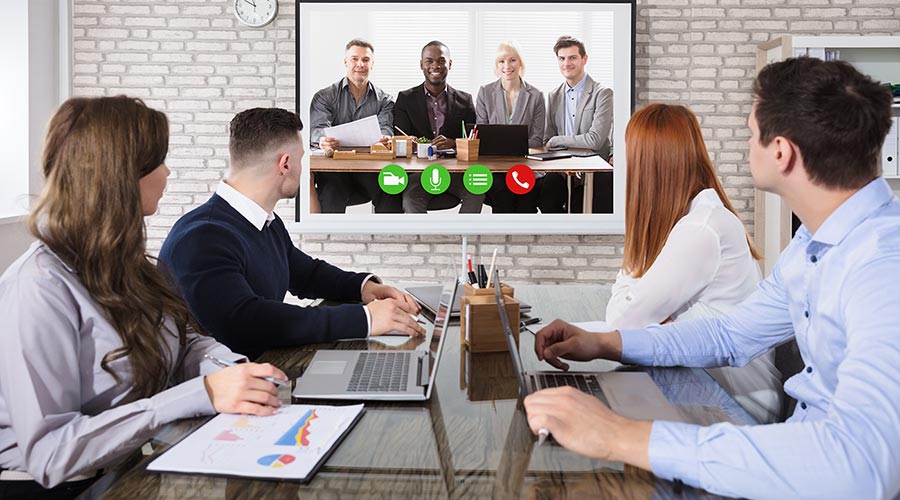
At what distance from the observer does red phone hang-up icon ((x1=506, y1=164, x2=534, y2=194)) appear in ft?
16.8

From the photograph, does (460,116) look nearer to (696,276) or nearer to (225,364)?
(696,276)

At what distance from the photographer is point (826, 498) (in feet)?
3.46

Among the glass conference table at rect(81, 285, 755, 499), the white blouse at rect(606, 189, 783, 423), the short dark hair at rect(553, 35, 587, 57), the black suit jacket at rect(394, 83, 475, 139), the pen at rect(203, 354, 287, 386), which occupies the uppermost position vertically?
the short dark hair at rect(553, 35, 587, 57)

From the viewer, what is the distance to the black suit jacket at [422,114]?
515 centimetres

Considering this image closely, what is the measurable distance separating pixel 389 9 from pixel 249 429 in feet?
13.7

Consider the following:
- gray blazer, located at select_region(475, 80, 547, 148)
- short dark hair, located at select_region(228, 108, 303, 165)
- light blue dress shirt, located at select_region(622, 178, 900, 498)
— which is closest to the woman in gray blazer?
gray blazer, located at select_region(475, 80, 547, 148)

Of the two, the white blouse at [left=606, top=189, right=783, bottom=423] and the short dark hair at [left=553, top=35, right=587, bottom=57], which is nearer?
the white blouse at [left=606, top=189, right=783, bottom=423]

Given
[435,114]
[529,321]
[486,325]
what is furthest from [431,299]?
[435,114]

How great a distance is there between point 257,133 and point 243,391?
142 centimetres

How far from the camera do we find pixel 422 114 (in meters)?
5.14

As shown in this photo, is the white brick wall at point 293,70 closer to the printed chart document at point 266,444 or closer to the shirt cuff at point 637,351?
the shirt cuff at point 637,351

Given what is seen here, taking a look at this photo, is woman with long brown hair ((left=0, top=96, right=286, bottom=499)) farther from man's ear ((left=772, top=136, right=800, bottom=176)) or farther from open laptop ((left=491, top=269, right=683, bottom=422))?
man's ear ((left=772, top=136, right=800, bottom=176))

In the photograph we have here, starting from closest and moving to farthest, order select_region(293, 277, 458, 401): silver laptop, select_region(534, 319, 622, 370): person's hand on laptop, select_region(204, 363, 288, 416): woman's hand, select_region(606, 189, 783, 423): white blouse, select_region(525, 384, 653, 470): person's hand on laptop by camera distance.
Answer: select_region(525, 384, 653, 470): person's hand on laptop → select_region(204, 363, 288, 416): woman's hand → select_region(293, 277, 458, 401): silver laptop → select_region(534, 319, 622, 370): person's hand on laptop → select_region(606, 189, 783, 423): white blouse

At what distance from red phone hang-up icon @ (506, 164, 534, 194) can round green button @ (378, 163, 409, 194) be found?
2.07ft
